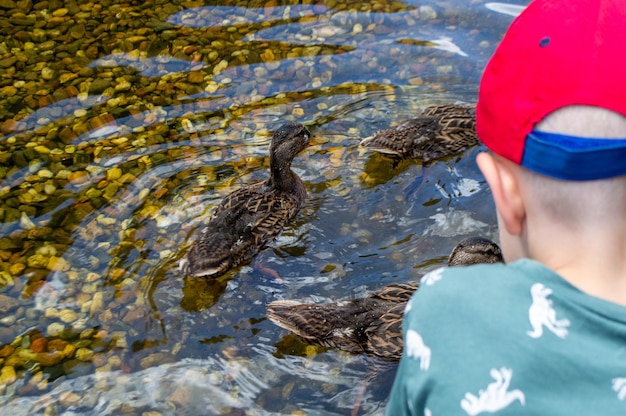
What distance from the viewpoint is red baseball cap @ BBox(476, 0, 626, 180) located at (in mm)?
1729

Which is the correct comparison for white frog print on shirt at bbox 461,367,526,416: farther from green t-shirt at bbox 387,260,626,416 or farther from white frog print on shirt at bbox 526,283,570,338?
white frog print on shirt at bbox 526,283,570,338

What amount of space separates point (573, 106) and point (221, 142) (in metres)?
4.50

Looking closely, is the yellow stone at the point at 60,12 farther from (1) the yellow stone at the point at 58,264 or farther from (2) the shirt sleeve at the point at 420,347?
(2) the shirt sleeve at the point at 420,347

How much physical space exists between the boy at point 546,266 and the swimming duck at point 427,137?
364 centimetres

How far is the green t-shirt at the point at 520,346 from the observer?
164 cm

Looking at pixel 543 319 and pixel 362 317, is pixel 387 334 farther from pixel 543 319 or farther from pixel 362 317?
pixel 543 319

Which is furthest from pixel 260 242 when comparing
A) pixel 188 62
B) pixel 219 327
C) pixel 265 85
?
pixel 188 62

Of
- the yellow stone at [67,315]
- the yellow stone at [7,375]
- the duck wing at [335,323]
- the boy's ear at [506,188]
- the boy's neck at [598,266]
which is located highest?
the boy's ear at [506,188]

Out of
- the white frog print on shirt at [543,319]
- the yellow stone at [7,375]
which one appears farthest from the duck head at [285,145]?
the white frog print on shirt at [543,319]

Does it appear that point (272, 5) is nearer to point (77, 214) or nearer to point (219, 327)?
point (77, 214)

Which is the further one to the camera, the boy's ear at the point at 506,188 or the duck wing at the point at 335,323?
the duck wing at the point at 335,323

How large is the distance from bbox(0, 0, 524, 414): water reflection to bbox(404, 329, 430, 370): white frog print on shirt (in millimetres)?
2370

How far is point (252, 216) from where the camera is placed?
5.19 m

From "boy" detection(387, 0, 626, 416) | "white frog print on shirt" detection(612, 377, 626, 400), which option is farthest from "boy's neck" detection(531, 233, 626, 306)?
"white frog print on shirt" detection(612, 377, 626, 400)
